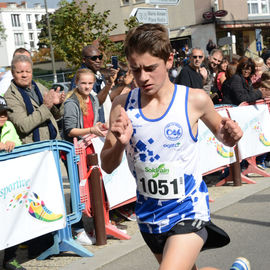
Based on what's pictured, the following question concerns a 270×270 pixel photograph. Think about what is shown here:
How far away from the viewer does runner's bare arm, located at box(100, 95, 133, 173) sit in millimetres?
2855

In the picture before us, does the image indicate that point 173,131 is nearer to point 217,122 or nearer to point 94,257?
point 217,122

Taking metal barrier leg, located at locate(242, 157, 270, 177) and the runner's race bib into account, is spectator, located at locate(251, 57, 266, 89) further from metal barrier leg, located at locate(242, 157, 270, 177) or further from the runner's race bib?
the runner's race bib

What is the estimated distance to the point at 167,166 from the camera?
3.21m

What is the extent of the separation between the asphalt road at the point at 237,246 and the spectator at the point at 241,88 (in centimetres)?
249

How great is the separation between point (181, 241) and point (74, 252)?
281 centimetres

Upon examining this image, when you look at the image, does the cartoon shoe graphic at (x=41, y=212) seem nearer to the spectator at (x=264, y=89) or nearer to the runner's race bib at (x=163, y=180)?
the runner's race bib at (x=163, y=180)

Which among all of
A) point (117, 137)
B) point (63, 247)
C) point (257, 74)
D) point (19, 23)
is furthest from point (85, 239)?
point (19, 23)

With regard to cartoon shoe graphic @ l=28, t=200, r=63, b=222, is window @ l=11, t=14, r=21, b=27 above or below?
above

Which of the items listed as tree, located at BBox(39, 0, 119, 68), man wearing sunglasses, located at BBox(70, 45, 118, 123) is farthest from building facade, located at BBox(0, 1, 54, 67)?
man wearing sunglasses, located at BBox(70, 45, 118, 123)

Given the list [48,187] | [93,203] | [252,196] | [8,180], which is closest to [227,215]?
[252,196]

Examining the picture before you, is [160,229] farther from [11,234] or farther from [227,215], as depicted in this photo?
[227,215]

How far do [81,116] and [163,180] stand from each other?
3.26 meters

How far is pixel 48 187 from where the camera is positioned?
17.6 feet

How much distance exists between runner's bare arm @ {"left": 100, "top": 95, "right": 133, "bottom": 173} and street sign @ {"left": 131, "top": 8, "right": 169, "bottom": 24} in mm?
6435
